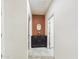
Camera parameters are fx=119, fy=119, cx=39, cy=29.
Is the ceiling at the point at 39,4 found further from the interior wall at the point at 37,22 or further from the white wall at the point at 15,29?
the white wall at the point at 15,29

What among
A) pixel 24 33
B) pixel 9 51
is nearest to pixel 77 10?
pixel 24 33

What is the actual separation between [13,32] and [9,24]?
0.26 m

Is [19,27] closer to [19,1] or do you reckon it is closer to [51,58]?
[19,1]

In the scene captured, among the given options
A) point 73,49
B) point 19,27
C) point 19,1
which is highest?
point 19,1

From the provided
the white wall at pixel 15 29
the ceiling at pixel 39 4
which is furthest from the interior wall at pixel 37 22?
the white wall at pixel 15 29

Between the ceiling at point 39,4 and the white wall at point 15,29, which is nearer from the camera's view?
the white wall at point 15,29

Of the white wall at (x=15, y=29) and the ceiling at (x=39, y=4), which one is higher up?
the ceiling at (x=39, y=4)

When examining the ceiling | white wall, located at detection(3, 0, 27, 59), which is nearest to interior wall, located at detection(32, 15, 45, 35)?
the ceiling

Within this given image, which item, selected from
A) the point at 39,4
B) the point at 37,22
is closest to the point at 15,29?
the point at 39,4

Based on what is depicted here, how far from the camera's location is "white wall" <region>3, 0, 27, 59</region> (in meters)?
3.46

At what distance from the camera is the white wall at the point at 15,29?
346 centimetres

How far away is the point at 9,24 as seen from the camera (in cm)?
348

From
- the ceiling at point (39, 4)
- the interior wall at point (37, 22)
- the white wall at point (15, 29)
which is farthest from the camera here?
the interior wall at point (37, 22)

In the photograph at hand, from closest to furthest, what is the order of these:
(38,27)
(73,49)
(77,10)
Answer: (77,10)
(73,49)
(38,27)
